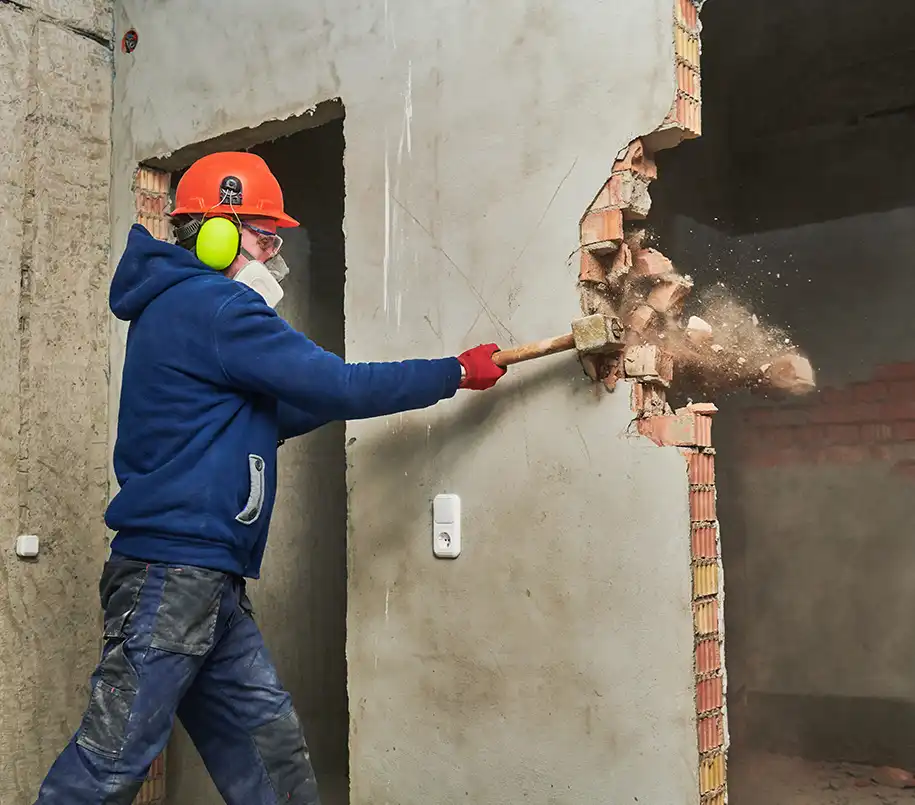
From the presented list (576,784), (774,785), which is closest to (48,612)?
(576,784)

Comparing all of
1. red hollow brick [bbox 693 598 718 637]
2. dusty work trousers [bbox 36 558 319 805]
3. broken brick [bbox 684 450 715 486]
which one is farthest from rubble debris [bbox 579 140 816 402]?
dusty work trousers [bbox 36 558 319 805]

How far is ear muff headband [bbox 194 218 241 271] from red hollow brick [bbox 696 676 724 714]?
1385 mm

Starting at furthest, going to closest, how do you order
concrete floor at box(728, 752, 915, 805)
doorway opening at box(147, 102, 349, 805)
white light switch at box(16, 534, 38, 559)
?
doorway opening at box(147, 102, 349, 805) < concrete floor at box(728, 752, 915, 805) < white light switch at box(16, 534, 38, 559)

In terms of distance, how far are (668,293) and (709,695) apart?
894 millimetres

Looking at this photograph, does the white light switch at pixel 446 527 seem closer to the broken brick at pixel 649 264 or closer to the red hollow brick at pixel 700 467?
the red hollow brick at pixel 700 467

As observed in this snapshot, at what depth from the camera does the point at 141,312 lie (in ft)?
7.12

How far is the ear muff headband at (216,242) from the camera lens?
7.15 ft

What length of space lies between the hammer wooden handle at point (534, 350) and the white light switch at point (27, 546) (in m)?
1.69

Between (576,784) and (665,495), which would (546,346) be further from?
(576,784)

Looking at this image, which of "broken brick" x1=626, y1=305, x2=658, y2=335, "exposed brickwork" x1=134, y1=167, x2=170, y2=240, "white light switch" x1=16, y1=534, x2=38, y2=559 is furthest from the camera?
"exposed brickwork" x1=134, y1=167, x2=170, y2=240

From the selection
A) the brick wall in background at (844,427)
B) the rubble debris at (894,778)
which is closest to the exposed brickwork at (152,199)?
the brick wall in background at (844,427)

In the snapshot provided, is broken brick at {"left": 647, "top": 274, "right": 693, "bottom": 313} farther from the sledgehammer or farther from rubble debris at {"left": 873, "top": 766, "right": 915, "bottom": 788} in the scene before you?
rubble debris at {"left": 873, "top": 766, "right": 915, "bottom": 788}

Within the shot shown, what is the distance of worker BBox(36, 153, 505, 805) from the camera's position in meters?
1.92

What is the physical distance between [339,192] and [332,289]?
1.42 ft
